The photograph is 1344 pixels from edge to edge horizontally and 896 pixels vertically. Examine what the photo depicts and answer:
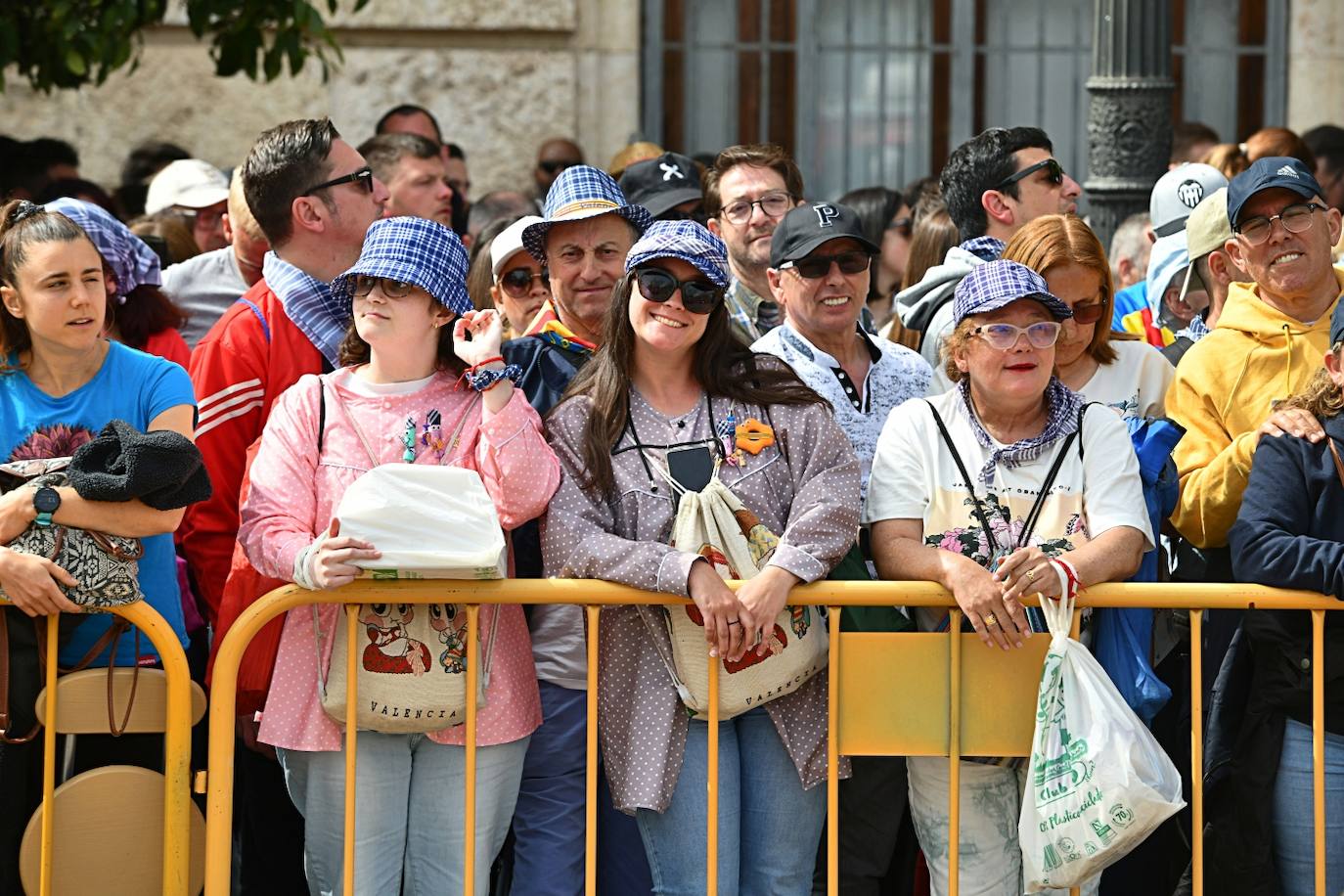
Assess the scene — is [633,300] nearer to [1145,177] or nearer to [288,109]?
[1145,177]

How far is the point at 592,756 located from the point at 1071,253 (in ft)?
6.31

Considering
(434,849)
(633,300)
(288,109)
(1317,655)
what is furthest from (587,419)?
(288,109)

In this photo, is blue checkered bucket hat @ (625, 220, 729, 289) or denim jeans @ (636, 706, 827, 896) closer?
denim jeans @ (636, 706, 827, 896)

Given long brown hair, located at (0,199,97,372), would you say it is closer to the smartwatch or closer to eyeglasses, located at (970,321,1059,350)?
the smartwatch

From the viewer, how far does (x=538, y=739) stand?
4.71 meters

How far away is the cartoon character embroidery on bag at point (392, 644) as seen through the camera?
4.45 m

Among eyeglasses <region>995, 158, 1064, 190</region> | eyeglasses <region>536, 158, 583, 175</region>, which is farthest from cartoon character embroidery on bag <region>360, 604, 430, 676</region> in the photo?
eyeglasses <region>536, 158, 583, 175</region>

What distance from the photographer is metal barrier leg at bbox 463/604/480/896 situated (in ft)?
14.5

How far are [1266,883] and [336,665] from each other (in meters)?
2.26

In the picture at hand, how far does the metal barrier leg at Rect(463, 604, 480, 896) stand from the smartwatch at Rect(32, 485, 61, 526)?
947 millimetres

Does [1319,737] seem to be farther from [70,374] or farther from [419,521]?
[70,374]

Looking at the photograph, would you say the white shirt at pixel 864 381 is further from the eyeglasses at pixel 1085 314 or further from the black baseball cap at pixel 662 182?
the black baseball cap at pixel 662 182

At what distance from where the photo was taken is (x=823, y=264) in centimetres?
528

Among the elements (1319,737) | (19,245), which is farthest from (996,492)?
(19,245)
